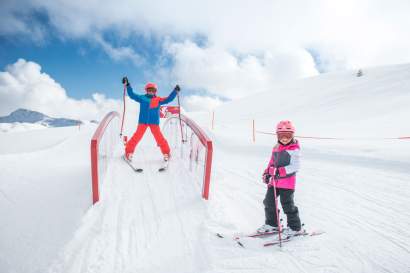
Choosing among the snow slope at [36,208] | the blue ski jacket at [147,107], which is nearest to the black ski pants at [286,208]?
the snow slope at [36,208]

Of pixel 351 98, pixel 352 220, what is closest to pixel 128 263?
pixel 352 220

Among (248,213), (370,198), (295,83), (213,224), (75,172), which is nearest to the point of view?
(213,224)

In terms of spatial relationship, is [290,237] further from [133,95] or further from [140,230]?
[133,95]

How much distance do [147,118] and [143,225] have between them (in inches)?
119

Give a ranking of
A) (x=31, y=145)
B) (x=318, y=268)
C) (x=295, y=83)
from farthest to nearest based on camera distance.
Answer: (x=295, y=83), (x=31, y=145), (x=318, y=268)

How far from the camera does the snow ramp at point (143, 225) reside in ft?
9.04

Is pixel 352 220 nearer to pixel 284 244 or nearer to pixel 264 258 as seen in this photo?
pixel 284 244

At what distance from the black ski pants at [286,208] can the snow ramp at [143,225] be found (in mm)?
934

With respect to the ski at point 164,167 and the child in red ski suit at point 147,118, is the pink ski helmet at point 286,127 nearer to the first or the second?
the ski at point 164,167

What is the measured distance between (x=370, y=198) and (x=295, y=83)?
150ft

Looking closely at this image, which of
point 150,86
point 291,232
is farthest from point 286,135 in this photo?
point 150,86

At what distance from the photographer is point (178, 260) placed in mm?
2803

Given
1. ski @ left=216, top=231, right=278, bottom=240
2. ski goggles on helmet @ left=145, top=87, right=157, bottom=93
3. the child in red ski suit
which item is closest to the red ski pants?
the child in red ski suit

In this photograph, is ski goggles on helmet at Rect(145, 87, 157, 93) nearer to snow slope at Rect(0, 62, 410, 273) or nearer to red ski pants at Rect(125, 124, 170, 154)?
red ski pants at Rect(125, 124, 170, 154)
